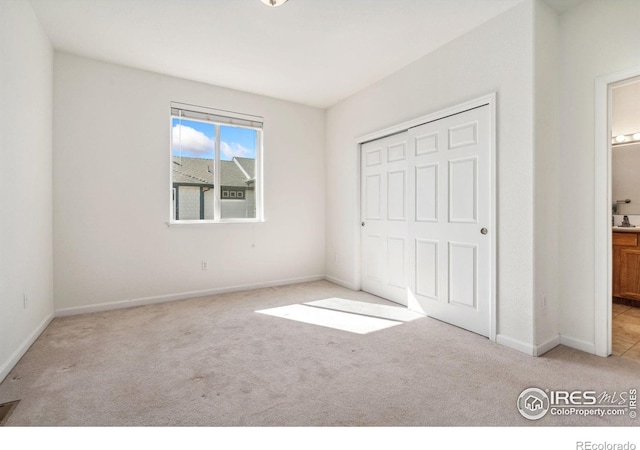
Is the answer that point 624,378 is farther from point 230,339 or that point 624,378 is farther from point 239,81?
point 239,81

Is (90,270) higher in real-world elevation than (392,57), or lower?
lower

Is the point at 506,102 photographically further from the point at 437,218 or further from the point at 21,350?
the point at 21,350

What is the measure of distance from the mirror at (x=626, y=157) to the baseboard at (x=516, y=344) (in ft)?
10.2

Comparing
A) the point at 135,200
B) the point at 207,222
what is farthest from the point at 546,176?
the point at 135,200

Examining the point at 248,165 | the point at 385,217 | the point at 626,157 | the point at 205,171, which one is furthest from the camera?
the point at 248,165

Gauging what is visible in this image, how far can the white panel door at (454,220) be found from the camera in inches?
108

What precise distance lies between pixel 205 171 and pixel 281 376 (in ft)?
9.87

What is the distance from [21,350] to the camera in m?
2.37

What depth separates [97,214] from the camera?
11.3 feet

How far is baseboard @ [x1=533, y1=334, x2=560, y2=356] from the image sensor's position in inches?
94.1

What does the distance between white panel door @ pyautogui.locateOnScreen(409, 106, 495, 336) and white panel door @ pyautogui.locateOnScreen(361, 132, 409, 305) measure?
224 millimetres

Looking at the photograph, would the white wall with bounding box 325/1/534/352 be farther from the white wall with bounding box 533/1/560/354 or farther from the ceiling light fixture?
the ceiling light fixture
